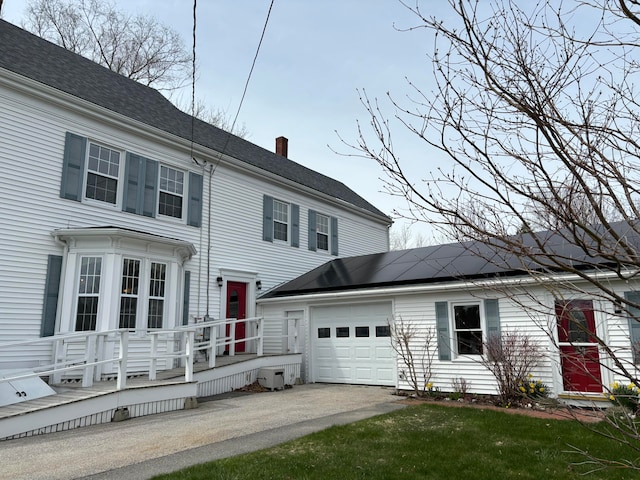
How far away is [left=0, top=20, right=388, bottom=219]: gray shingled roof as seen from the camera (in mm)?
10367

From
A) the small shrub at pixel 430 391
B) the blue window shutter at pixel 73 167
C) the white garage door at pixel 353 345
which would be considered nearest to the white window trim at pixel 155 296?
the blue window shutter at pixel 73 167

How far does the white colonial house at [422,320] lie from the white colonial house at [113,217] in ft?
5.07

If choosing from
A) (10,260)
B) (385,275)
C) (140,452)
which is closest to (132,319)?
(10,260)

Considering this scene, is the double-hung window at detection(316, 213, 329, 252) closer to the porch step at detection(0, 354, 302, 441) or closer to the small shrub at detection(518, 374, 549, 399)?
the porch step at detection(0, 354, 302, 441)

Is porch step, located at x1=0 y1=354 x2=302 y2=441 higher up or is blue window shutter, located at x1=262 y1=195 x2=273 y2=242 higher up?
blue window shutter, located at x1=262 y1=195 x2=273 y2=242

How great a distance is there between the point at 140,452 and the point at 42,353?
16.0 ft

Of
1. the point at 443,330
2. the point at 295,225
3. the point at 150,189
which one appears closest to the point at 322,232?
the point at 295,225

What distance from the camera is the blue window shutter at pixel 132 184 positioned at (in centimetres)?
1104

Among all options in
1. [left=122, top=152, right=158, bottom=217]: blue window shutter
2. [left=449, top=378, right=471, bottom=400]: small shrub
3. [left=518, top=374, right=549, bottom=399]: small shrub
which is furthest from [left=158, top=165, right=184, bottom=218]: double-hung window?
[left=518, top=374, right=549, bottom=399]: small shrub

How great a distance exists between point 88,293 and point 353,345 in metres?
6.74

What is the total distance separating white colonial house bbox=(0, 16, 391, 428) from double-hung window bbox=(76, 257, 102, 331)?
0.07 feet

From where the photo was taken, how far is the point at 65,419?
7008 mm

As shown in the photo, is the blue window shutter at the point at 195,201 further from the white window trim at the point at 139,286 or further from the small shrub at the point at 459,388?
the small shrub at the point at 459,388

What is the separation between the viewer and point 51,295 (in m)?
9.39
